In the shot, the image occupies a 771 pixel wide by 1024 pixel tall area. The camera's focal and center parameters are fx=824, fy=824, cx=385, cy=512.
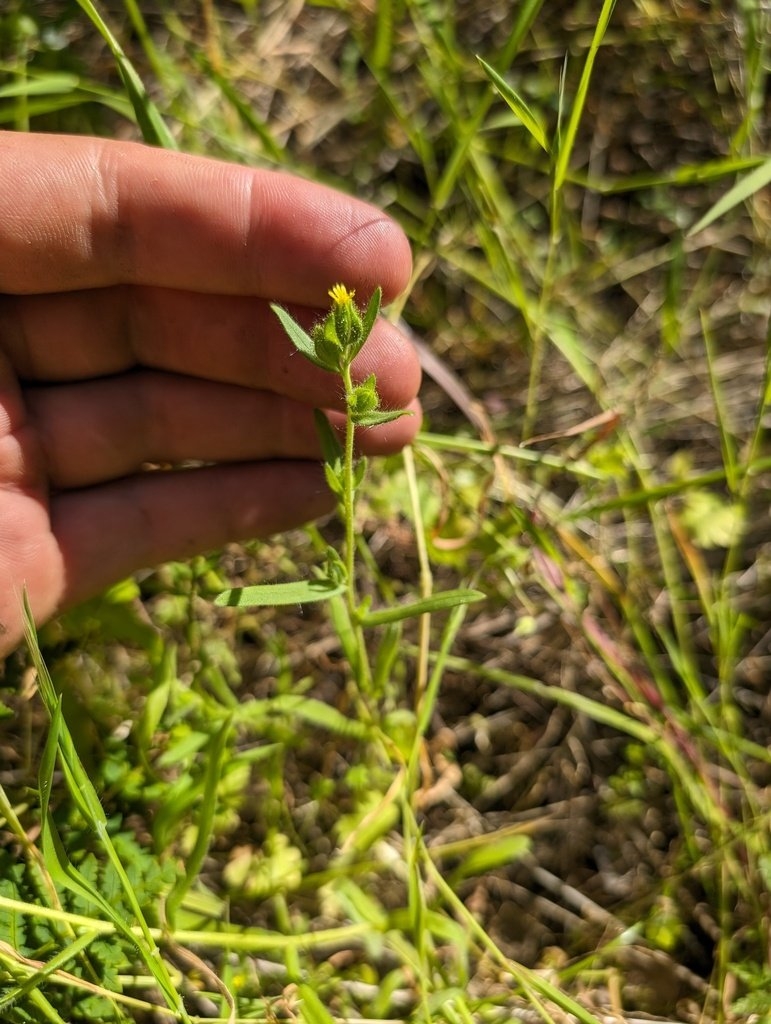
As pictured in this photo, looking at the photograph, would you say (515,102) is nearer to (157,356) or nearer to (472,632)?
(157,356)

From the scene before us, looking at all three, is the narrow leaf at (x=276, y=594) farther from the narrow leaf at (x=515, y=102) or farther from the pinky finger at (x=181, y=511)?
the narrow leaf at (x=515, y=102)

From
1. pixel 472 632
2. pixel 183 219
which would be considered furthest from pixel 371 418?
pixel 472 632

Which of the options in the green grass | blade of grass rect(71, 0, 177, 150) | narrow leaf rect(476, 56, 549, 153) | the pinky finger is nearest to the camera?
narrow leaf rect(476, 56, 549, 153)

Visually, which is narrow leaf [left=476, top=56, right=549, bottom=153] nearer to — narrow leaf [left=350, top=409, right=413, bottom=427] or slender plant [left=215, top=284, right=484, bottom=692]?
slender plant [left=215, top=284, right=484, bottom=692]

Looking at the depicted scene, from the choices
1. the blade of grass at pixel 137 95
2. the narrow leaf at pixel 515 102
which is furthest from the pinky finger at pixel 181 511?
the narrow leaf at pixel 515 102

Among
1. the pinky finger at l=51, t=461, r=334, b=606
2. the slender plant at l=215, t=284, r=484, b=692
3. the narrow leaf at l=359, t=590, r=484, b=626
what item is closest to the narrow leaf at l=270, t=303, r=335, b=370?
the slender plant at l=215, t=284, r=484, b=692

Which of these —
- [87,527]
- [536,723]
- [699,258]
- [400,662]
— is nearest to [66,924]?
[87,527]
